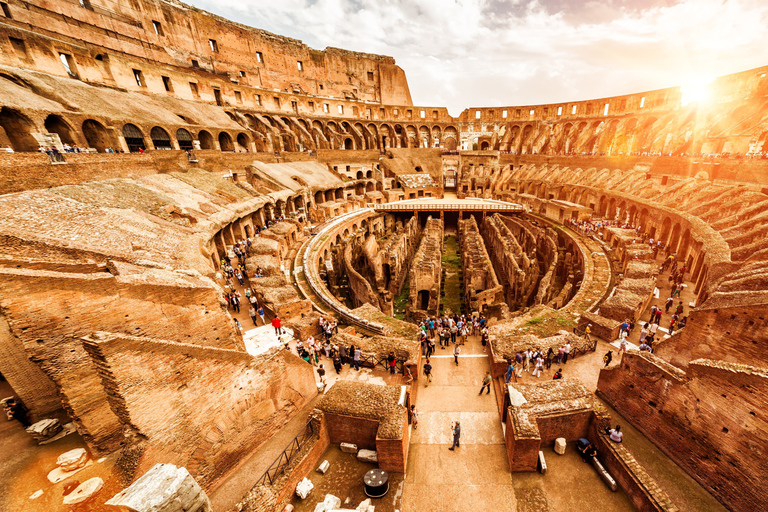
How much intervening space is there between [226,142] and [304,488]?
32.5 m

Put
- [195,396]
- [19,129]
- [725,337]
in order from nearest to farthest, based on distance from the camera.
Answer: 1. [195,396]
2. [725,337]
3. [19,129]

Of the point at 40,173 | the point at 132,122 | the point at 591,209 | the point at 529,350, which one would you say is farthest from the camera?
the point at 591,209

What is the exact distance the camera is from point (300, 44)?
45.8m

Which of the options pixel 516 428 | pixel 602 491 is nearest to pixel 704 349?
pixel 602 491

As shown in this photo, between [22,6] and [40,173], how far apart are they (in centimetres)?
2481

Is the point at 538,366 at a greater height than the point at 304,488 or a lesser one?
greater

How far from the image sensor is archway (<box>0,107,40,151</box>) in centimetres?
1546

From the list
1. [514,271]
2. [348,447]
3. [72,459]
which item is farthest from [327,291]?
[72,459]

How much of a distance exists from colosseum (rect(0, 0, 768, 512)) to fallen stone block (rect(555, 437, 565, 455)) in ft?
0.15

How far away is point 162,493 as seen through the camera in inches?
160

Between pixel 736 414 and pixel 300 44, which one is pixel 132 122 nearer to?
pixel 736 414

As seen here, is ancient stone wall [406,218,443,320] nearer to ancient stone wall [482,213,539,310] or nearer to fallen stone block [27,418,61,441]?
ancient stone wall [482,213,539,310]

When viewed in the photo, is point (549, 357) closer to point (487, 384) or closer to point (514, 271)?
point (487, 384)

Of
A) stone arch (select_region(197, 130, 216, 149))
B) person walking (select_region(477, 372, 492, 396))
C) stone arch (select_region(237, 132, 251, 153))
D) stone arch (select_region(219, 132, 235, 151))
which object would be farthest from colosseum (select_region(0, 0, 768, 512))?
stone arch (select_region(237, 132, 251, 153))
